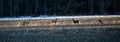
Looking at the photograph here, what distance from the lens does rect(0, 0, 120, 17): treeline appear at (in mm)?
11750

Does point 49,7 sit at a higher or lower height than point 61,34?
higher

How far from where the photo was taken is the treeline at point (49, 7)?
11.8 meters

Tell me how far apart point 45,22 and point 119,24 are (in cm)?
239

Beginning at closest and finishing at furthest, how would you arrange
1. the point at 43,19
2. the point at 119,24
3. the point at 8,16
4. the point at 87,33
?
the point at 87,33 → the point at 119,24 → the point at 43,19 → the point at 8,16

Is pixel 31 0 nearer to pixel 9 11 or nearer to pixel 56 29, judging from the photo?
pixel 9 11

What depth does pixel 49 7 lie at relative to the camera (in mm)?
11844

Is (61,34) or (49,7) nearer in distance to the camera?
(61,34)

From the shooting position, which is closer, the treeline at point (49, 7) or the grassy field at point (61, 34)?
the grassy field at point (61, 34)

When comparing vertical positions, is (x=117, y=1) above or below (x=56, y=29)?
above

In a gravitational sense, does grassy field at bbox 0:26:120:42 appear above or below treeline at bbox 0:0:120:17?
below

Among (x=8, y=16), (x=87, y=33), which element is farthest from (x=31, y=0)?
(x=87, y=33)

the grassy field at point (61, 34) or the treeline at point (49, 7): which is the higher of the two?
the treeline at point (49, 7)

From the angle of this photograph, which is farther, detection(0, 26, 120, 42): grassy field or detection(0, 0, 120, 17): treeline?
detection(0, 0, 120, 17): treeline

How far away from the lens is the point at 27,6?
1180cm
